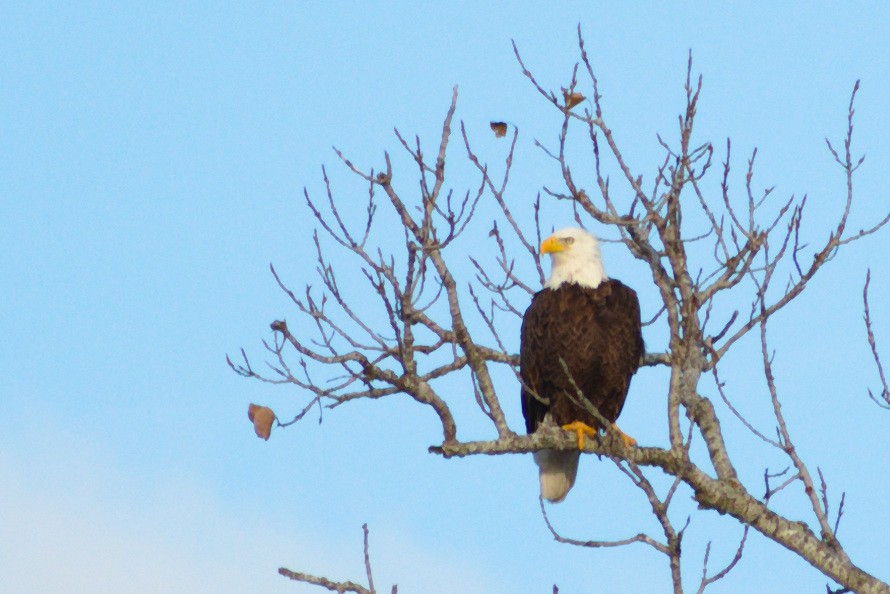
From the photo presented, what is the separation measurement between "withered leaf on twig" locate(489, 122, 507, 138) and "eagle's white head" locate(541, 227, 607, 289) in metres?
1.37

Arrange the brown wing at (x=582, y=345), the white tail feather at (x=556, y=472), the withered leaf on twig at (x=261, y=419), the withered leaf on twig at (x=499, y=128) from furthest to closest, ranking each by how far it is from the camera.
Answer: the white tail feather at (x=556, y=472), the brown wing at (x=582, y=345), the withered leaf on twig at (x=499, y=128), the withered leaf on twig at (x=261, y=419)

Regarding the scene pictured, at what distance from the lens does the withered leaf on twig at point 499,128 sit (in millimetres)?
5254

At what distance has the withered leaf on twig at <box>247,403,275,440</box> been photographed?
4.73 m

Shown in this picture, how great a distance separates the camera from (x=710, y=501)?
4.83 m

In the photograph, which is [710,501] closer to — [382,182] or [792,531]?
[792,531]

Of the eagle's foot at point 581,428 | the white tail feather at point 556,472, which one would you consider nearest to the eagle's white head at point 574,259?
the eagle's foot at point 581,428

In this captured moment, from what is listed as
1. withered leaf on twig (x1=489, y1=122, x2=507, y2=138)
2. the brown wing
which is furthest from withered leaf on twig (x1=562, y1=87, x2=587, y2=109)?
the brown wing

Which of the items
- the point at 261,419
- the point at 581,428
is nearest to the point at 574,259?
the point at 581,428

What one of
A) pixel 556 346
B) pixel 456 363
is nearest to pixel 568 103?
pixel 456 363

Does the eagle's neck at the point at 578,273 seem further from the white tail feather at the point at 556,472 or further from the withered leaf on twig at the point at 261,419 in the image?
the withered leaf on twig at the point at 261,419

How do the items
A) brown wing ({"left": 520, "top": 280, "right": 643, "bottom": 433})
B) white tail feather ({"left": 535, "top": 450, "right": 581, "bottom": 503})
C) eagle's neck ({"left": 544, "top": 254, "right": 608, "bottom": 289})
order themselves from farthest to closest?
white tail feather ({"left": 535, "top": 450, "right": 581, "bottom": 503}), eagle's neck ({"left": 544, "top": 254, "right": 608, "bottom": 289}), brown wing ({"left": 520, "top": 280, "right": 643, "bottom": 433})

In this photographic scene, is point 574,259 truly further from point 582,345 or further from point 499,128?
point 499,128

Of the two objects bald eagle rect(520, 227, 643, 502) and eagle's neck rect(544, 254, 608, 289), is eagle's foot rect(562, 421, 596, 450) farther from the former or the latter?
eagle's neck rect(544, 254, 608, 289)

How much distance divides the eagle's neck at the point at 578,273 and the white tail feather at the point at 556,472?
3.60ft
